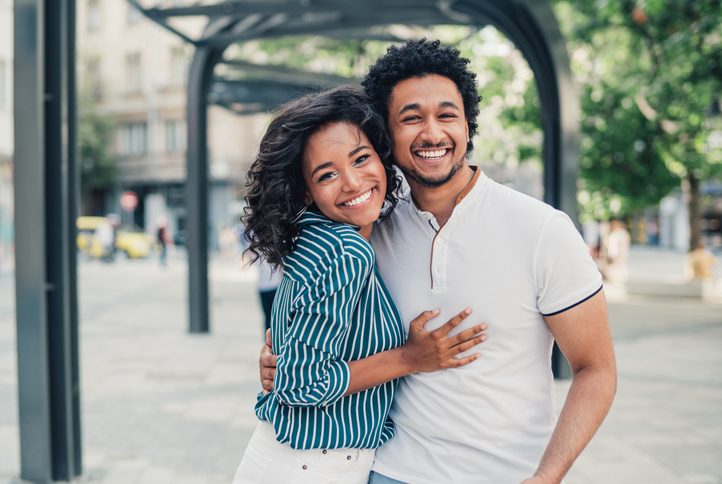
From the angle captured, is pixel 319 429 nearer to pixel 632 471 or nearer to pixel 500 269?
pixel 500 269

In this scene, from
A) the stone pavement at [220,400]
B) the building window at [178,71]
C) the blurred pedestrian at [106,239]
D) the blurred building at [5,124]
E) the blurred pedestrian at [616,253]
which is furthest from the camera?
the building window at [178,71]

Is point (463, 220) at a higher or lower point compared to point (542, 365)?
higher

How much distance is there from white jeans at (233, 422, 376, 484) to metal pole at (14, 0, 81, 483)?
98.6 inches

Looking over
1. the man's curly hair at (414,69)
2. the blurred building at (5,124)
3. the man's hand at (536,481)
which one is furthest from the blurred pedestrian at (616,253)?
the blurred building at (5,124)

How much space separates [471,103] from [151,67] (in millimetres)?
38600

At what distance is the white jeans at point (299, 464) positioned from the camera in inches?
66.4

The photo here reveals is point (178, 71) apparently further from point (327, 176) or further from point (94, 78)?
point (327, 176)

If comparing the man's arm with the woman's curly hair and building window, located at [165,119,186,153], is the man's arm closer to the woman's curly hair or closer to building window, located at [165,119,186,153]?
the woman's curly hair

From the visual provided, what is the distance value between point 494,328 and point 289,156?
2.42 feet

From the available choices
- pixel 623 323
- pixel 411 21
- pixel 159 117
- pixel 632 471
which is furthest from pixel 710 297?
pixel 159 117

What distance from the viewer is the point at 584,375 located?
5.19 feet

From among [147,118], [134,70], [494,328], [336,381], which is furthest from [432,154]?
[134,70]

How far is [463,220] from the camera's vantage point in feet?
5.65

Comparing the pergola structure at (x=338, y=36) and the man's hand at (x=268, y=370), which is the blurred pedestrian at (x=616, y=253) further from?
the man's hand at (x=268, y=370)
